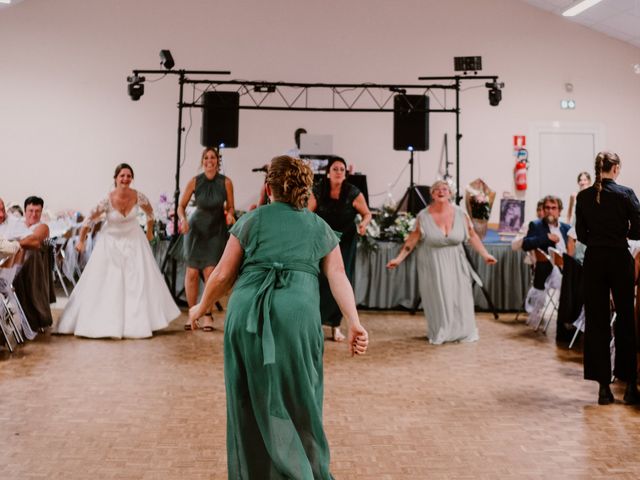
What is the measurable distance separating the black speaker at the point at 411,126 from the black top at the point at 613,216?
6.82m

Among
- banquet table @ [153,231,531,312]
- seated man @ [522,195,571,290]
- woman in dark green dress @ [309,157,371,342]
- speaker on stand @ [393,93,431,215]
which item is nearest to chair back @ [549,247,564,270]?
seated man @ [522,195,571,290]

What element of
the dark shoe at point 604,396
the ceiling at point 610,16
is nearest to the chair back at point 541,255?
the dark shoe at point 604,396

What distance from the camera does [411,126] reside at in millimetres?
10727

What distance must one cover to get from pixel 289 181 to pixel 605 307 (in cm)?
254

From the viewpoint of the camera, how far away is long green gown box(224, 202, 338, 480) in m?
2.19

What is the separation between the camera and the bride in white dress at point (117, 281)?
234 inches

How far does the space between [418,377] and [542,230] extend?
3.02m

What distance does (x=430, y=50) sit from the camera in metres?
12.6

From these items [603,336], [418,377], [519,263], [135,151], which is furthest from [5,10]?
[603,336]

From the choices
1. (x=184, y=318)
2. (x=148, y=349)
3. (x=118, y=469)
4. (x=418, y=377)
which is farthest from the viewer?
(x=184, y=318)

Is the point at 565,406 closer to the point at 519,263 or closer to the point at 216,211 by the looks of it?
the point at 216,211

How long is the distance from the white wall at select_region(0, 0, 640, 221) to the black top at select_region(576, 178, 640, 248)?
8569 mm

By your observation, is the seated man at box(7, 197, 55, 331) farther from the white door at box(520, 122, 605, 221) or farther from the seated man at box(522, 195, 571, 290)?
the white door at box(520, 122, 605, 221)

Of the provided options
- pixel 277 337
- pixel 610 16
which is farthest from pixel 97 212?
pixel 610 16
